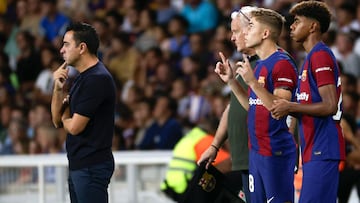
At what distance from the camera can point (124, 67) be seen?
16.5 metres

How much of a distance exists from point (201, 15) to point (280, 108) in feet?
29.7

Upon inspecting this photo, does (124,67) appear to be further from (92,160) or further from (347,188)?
(92,160)

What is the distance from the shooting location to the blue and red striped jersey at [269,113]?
7973 mm

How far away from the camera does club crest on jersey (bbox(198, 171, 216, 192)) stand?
30.3 feet

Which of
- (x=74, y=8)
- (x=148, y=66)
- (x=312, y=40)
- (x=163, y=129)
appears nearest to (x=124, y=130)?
(x=163, y=129)

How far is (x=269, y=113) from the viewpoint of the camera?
26.4ft

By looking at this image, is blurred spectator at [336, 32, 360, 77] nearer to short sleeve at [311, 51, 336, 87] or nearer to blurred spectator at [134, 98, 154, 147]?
blurred spectator at [134, 98, 154, 147]

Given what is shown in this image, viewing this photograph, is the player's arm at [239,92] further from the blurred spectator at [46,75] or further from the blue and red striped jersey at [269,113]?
the blurred spectator at [46,75]

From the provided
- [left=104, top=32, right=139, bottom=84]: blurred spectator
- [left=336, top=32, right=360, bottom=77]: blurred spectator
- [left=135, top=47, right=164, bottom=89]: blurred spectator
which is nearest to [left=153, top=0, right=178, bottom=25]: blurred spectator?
[left=104, top=32, right=139, bottom=84]: blurred spectator


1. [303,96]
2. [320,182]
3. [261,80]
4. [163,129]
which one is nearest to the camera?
[320,182]

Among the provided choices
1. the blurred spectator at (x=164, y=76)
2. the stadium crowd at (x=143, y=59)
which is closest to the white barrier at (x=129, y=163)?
the stadium crowd at (x=143, y=59)

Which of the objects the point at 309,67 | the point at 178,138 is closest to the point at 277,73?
the point at 309,67

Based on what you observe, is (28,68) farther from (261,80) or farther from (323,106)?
(323,106)

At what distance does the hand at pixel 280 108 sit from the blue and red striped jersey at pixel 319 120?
29cm
